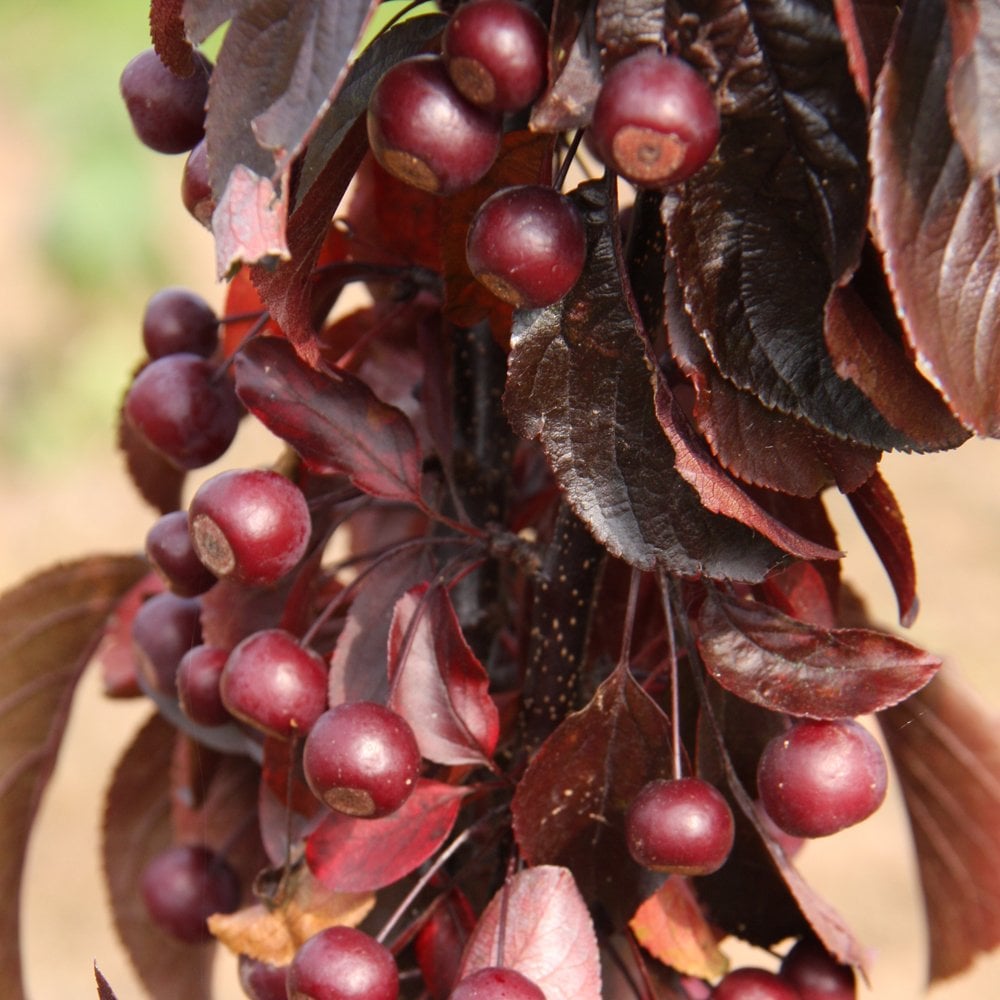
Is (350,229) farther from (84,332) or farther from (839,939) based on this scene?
(84,332)

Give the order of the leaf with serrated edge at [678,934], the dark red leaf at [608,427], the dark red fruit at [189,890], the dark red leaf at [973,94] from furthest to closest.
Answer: the dark red fruit at [189,890] → the leaf with serrated edge at [678,934] → the dark red leaf at [608,427] → the dark red leaf at [973,94]

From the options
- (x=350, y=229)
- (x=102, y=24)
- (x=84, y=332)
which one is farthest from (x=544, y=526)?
(x=102, y=24)

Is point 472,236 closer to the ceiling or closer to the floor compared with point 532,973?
closer to the ceiling

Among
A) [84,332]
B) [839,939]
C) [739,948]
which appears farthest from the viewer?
[84,332]

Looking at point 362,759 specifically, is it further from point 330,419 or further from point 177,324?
point 177,324

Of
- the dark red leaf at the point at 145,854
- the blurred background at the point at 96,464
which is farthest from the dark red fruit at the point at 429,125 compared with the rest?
the blurred background at the point at 96,464

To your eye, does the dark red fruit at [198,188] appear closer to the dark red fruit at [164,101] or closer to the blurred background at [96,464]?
the dark red fruit at [164,101]
